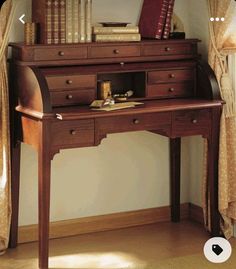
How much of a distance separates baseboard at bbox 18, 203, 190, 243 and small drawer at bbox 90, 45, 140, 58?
112 cm

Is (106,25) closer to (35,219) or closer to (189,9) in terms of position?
(189,9)

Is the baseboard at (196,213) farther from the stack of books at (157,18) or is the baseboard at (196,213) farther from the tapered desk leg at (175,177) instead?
the stack of books at (157,18)

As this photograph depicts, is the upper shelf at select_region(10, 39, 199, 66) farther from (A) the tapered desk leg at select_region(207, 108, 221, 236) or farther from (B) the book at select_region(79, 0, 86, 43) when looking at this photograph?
(A) the tapered desk leg at select_region(207, 108, 221, 236)

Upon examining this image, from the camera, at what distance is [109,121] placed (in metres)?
3.91

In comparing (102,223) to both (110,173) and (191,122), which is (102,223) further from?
(191,122)

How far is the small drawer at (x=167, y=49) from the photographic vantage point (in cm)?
428

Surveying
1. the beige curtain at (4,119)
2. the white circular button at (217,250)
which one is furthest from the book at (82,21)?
the white circular button at (217,250)

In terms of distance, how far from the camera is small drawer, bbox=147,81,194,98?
14.1 ft

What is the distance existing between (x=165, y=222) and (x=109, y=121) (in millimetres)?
1184

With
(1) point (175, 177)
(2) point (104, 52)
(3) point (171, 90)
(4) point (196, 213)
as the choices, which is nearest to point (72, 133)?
(2) point (104, 52)

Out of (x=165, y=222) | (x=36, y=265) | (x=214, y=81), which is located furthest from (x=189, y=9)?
(x=36, y=265)

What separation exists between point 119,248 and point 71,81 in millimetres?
1084

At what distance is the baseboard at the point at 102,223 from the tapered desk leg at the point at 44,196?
0.53m

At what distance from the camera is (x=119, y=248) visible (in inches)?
169
